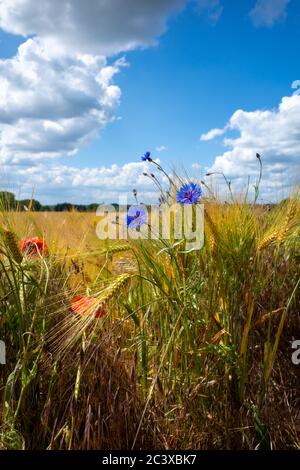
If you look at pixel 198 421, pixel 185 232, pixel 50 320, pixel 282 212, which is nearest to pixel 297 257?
pixel 282 212

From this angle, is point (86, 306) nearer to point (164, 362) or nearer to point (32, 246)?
point (164, 362)

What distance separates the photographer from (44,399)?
1.64 meters

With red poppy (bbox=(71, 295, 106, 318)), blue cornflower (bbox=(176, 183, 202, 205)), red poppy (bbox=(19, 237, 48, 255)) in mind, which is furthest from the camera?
red poppy (bbox=(19, 237, 48, 255))

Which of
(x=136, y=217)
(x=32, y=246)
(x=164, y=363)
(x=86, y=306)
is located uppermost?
(x=136, y=217)

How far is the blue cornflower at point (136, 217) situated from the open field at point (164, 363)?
67mm

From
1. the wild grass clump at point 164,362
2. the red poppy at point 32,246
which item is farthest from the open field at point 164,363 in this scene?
the red poppy at point 32,246

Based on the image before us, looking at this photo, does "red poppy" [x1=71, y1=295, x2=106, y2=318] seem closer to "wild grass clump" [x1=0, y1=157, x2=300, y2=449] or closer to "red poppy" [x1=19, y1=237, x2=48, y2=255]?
"wild grass clump" [x1=0, y1=157, x2=300, y2=449]

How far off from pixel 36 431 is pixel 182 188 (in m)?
0.94

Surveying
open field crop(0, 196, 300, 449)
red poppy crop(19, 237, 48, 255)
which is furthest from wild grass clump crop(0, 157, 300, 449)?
red poppy crop(19, 237, 48, 255)

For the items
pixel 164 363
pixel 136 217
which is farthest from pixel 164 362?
pixel 136 217

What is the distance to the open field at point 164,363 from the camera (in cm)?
156

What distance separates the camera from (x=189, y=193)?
1786 mm

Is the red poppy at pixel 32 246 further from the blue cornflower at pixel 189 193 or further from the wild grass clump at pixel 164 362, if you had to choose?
the blue cornflower at pixel 189 193

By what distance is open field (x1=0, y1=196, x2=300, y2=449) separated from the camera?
156cm
